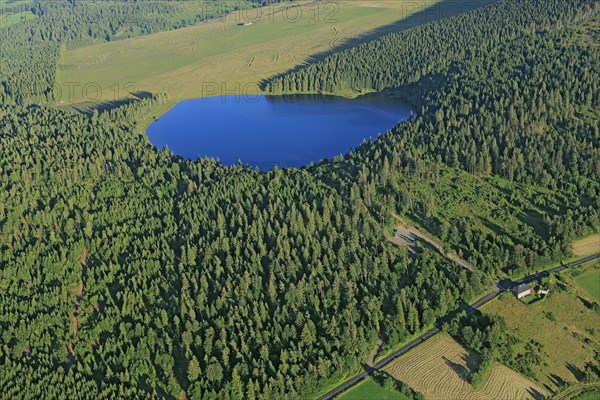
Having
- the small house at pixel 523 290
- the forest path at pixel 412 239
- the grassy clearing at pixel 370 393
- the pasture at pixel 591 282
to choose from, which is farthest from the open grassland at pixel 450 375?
the pasture at pixel 591 282

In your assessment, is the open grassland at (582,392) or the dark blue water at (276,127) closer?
the open grassland at (582,392)

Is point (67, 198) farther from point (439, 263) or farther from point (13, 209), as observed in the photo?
point (439, 263)

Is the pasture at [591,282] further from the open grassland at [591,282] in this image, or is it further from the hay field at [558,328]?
the hay field at [558,328]

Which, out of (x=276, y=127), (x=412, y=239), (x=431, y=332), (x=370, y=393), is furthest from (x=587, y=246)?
(x=276, y=127)

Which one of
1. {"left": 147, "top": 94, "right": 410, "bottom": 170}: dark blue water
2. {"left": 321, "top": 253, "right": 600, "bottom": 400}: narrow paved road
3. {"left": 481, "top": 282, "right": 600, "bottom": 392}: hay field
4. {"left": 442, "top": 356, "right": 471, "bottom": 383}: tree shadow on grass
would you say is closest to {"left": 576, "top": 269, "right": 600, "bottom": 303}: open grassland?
{"left": 481, "top": 282, "right": 600, "bottom": 392}: hay field

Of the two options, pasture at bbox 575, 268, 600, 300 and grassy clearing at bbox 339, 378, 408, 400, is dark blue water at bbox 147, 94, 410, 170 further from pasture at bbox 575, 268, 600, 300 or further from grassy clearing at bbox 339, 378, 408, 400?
grassy clearing at bbox 339, 378, 408, 400

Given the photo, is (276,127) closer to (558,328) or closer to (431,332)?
(431,332)
